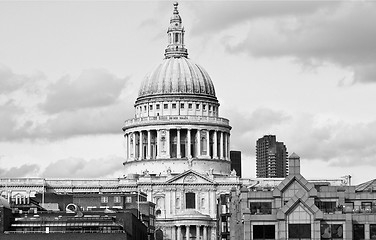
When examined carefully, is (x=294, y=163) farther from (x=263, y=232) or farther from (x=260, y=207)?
(x=263, y=232)

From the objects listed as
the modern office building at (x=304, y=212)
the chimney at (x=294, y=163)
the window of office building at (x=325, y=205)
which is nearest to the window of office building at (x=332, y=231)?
the modern office building at (x=304, y=212)

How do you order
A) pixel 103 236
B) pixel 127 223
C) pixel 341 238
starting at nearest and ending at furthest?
pixel 341 238, pixel 103 236, pixel 127 223

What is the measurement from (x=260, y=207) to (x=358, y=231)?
9.24 metres

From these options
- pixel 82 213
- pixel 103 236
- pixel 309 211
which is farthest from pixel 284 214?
pixel 82 213

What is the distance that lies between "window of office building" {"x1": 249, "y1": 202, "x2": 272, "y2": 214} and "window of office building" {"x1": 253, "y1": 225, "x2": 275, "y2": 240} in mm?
1859

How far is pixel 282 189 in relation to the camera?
459 feet

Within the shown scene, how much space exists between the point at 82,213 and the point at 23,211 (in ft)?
24.4

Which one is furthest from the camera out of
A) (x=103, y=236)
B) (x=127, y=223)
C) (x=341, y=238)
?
(x=127, y=223)

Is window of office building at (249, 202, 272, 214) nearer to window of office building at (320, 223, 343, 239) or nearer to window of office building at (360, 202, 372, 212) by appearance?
window of office building at (320, 223, 343, 239)

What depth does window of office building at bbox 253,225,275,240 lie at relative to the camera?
138375 millimetres

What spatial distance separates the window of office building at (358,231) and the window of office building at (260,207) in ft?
25.4

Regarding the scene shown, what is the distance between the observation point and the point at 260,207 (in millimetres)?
141125

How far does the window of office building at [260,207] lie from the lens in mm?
140375

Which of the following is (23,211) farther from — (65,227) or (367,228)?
(367,228)
